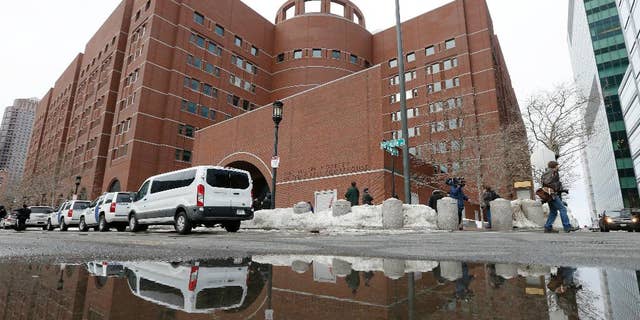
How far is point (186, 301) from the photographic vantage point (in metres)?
1.33

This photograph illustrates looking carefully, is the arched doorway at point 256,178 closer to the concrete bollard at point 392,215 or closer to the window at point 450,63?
the concrete bollard at point 392,215

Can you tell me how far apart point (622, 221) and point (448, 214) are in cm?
1809

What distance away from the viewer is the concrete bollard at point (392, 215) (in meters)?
11.8

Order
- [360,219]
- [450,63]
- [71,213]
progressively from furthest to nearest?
[450,63], [71,213], [360,219]

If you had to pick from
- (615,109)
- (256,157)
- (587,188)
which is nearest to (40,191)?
(256,157)

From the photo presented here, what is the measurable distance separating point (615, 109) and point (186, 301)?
81.5m

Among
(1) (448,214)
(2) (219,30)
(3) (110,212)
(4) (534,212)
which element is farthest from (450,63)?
(3) (110,212)

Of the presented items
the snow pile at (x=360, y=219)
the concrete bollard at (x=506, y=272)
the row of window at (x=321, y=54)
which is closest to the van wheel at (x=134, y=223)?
the snow pile at (x=360, y=219)

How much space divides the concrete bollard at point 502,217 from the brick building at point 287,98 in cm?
981

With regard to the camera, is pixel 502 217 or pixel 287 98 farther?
pixel 287 98

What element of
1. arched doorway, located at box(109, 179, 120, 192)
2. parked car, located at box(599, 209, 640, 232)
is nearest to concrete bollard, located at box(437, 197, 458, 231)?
parked car, located at box(599, 209, 640, 232)

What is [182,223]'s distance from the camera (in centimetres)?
1077

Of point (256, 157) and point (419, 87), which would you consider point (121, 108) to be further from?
point (419, 87)

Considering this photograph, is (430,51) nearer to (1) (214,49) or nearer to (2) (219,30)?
(2) (219,30)
